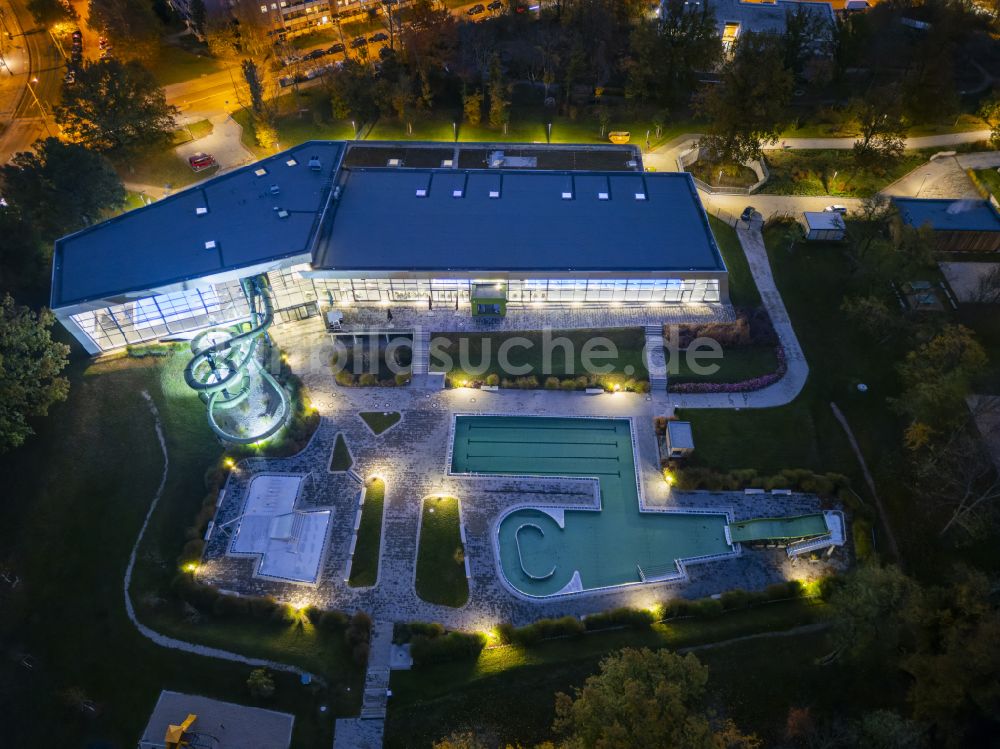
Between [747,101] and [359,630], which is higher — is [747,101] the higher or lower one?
the higher one

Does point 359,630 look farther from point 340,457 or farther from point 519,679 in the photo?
point 340,457

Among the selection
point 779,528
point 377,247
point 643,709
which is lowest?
point 779,528

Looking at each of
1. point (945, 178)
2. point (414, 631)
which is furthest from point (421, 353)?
point (945, 178)

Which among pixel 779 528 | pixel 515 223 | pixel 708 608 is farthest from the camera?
pixel 515 223

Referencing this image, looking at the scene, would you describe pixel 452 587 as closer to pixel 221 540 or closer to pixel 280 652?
pixel 280 652

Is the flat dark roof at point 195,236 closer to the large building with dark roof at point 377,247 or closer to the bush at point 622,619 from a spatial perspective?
the large building with dark roof at point 377,247

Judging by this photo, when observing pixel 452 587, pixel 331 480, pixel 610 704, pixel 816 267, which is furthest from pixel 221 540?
pixel 816 267

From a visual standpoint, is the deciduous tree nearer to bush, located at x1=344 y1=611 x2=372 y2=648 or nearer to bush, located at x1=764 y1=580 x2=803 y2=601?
bush, located at x1=764 y1=580 x2=803 y2=601

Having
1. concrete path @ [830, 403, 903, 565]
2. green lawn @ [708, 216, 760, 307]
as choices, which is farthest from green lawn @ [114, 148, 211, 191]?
concrete path @ [830, 403, 903, 565]
